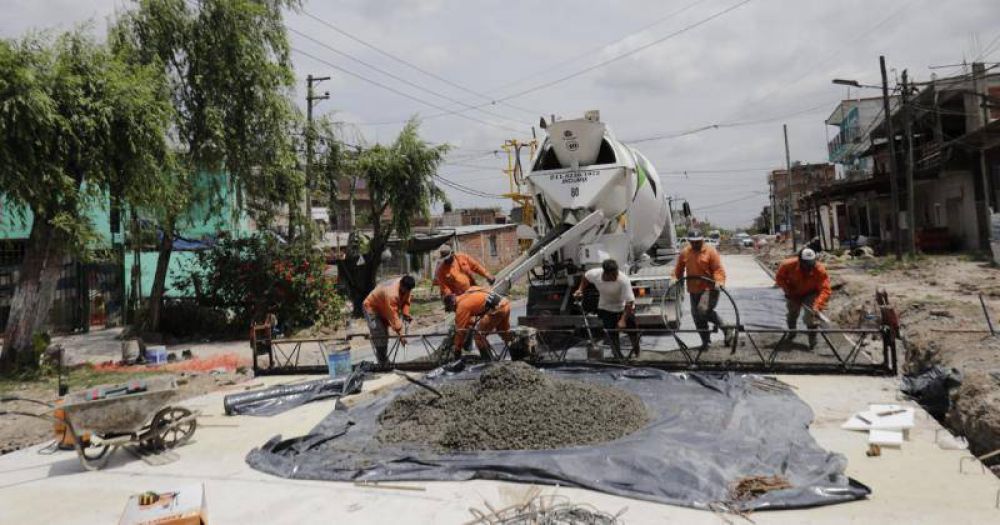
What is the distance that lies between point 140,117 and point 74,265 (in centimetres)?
730

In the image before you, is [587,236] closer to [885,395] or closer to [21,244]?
[885,395]

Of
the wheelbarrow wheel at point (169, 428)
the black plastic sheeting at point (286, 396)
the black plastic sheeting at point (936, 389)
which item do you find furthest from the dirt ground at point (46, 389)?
the black plastic sheeting at point (936, 389)

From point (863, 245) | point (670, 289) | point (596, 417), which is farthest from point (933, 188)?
point (596, 417)

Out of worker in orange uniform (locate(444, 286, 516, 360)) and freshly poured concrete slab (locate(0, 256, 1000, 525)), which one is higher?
worker in orange uniform (locate(444, 286, 516, 360))

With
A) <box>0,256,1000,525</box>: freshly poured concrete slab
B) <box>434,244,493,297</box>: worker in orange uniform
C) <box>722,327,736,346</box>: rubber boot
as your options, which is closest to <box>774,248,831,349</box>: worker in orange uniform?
<box>722,327,736,346</box>: rubber boot

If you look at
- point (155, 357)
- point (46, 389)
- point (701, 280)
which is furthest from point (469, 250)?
point (701, 280)

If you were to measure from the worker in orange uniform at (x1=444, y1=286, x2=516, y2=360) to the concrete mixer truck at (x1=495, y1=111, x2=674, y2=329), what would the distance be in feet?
1.59

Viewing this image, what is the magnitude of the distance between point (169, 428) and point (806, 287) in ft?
23.7

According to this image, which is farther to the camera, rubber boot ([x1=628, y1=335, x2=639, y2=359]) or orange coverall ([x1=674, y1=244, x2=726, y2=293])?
orange coverall ([x1=674, y1=244, x2=726, y2=293])

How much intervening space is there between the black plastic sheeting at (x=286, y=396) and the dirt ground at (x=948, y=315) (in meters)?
5.88

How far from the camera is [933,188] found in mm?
26594

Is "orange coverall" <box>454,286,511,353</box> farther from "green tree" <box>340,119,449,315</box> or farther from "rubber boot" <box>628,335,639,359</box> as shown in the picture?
"green tree" <box>340,119,449,315</box>

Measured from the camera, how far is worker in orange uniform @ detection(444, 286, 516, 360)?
8016mm

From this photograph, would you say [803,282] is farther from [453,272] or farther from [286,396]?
[286,396]
